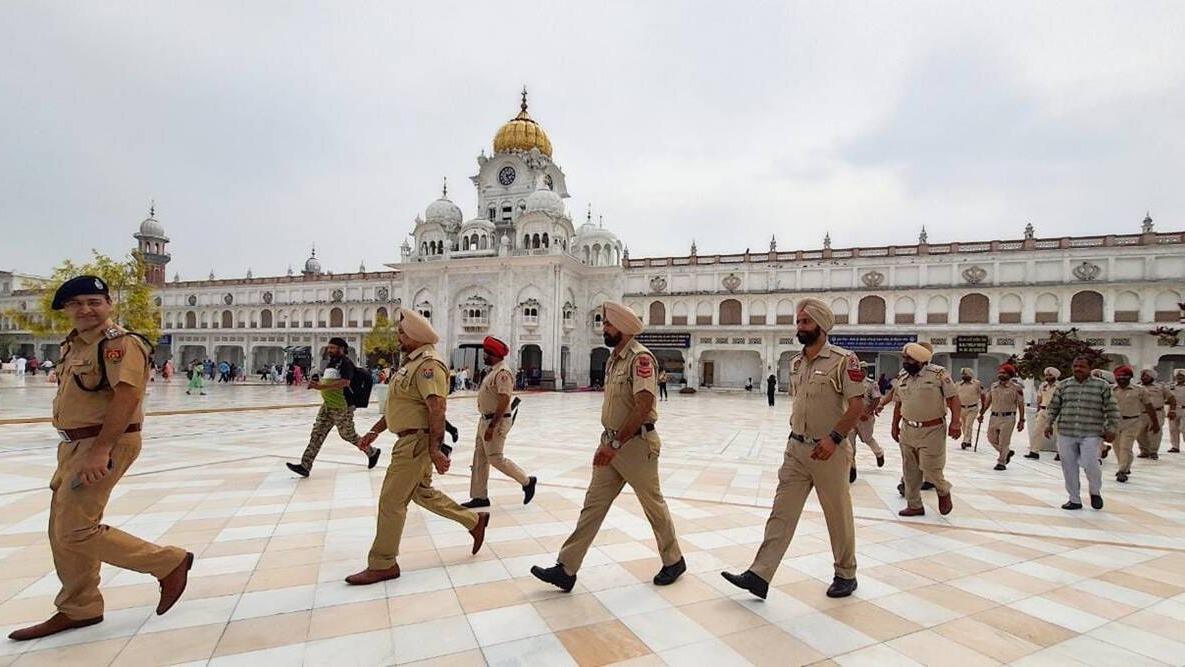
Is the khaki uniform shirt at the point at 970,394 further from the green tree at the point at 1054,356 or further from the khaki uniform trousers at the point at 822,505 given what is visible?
the khaki uniform trousers at the point at 822,505

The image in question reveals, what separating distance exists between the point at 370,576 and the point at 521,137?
39903mm

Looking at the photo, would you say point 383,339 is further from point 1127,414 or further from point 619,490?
point 619,490

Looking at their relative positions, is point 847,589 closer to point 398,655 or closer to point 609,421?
point 609,421

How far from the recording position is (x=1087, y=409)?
6.20m

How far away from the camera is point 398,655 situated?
290 centimetres

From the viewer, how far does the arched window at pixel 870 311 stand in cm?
3275

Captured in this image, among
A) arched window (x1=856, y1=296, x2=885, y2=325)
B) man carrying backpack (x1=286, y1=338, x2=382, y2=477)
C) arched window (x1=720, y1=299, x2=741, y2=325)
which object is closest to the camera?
man carrying backpack (x1=286, y1=338, x2=382, y2=477)

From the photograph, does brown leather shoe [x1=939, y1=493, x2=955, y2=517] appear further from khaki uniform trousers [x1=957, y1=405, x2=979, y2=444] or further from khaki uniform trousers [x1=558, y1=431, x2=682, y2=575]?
khaki uniform trousers [x1=957, y1=405, x2=979, y2=444]

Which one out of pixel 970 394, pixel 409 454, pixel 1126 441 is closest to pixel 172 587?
pixel 409 454

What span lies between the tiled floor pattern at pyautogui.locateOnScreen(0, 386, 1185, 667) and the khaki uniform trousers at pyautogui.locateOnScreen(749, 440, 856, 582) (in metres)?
0.32

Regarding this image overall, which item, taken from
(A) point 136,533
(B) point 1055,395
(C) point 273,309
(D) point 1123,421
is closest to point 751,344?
(D) point 1123,421

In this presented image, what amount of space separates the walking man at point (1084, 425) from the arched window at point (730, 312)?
29.3 meters

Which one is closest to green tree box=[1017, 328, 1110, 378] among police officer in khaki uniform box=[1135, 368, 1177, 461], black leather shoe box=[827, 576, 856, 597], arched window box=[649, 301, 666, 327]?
police officer in khaki uniform box=[1135, 368, 1177, 461]

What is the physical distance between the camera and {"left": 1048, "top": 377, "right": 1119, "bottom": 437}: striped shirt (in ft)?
20.0
